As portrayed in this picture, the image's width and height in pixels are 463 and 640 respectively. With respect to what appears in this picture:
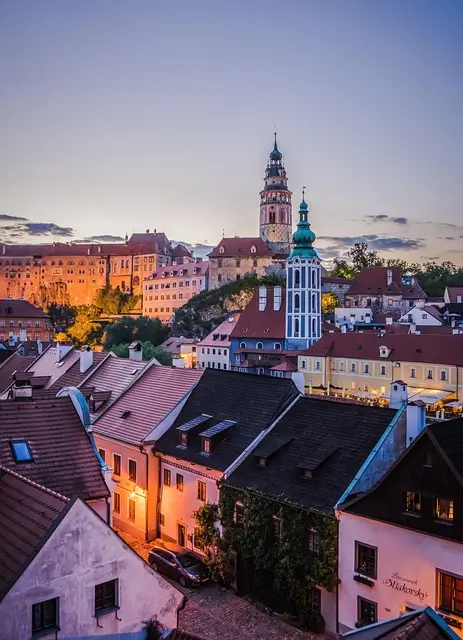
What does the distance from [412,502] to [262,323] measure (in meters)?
74.3

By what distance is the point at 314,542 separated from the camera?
62.2 feet

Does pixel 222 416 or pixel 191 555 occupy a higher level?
pixel 222 416

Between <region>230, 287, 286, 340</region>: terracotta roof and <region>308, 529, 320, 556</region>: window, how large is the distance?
69.2 metres

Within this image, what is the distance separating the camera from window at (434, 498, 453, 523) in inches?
618

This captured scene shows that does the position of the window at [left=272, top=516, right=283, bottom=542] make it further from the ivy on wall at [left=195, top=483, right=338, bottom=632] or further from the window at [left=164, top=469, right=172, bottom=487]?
the window at [left=164, top=469, right=172, bottom=487]

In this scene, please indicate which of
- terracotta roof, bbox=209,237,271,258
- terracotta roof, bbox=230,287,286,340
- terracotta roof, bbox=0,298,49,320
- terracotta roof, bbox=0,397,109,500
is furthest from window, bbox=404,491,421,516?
terracotta roof, bbox=209,237,271,258

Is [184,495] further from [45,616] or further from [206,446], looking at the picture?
[45,616]

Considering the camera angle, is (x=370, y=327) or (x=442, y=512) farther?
(x=370, y=327)

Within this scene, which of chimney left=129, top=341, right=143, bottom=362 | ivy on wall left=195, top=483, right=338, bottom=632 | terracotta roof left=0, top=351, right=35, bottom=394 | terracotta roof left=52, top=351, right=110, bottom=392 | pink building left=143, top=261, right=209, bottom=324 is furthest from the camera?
pink building left=143, top=261, right=209, bottom=324

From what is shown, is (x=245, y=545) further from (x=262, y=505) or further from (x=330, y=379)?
(x=330, y=379)

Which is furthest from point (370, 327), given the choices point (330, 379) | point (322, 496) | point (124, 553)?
point (124, 553)

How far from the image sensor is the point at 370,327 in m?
93.6

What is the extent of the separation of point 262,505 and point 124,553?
9.20 meters

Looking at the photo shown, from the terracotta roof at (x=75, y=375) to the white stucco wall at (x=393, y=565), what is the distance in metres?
21.4
